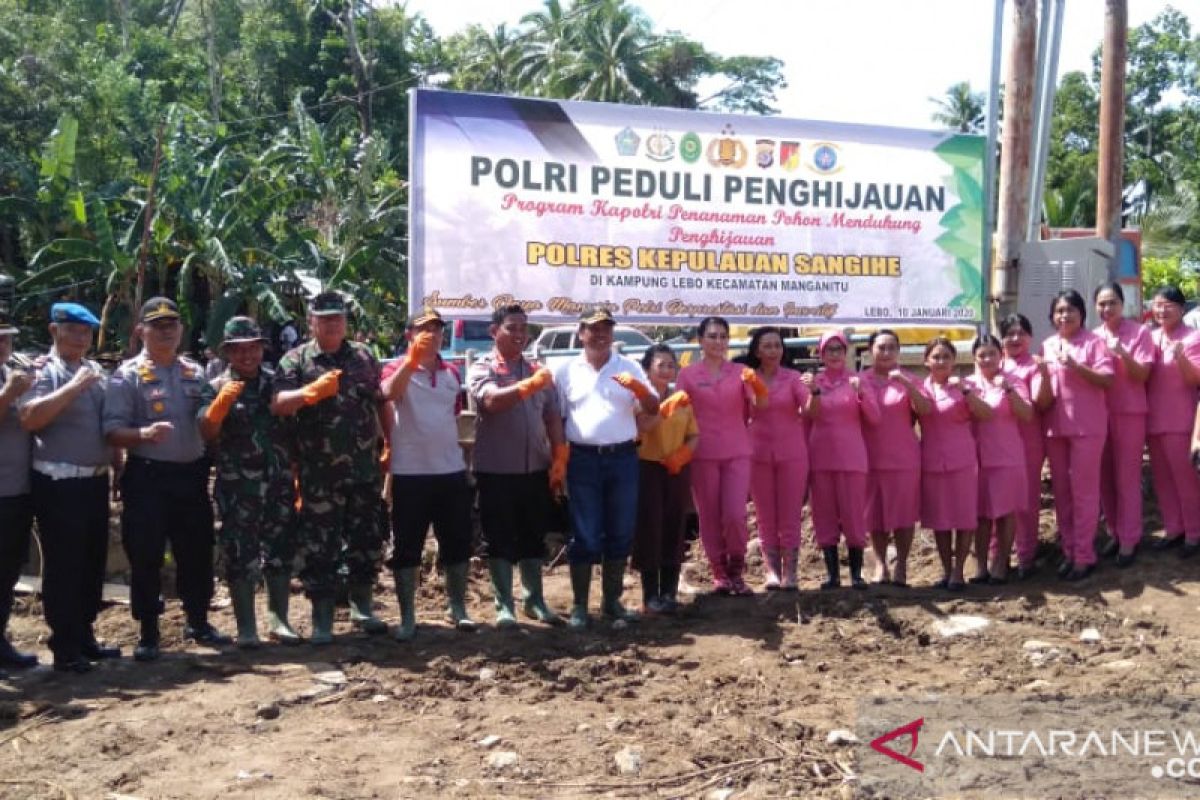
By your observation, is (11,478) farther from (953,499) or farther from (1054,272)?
(1054,272)

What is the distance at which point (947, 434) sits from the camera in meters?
7.02

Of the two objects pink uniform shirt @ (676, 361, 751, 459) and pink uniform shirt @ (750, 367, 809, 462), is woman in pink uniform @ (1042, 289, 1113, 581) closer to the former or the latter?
pink uniform shirt @ (750, 367, 809, 462)

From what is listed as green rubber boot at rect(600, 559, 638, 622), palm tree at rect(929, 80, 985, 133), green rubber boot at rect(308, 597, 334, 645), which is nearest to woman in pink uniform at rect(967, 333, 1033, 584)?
green rubber boot at rect(600, 559, 638, 622)

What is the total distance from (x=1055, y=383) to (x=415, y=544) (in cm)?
399

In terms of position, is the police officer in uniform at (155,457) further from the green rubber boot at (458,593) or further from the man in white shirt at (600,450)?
the man in white shirt at (600,450)

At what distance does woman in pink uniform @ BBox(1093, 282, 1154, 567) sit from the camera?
22.5 ft

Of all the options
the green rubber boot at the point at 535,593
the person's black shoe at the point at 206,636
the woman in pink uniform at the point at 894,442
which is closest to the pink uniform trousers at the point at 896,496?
the woman in pink uniform at the point at 894,442

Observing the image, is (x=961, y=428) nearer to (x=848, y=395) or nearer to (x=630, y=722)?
(x=848, y=395)

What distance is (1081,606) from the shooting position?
6543 millimetres

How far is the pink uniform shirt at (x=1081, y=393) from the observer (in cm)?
689

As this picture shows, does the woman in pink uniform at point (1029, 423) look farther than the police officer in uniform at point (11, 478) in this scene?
Yes

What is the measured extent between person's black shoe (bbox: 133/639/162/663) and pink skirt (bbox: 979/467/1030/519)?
4823 millimetres

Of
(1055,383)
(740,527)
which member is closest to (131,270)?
(740,527)
